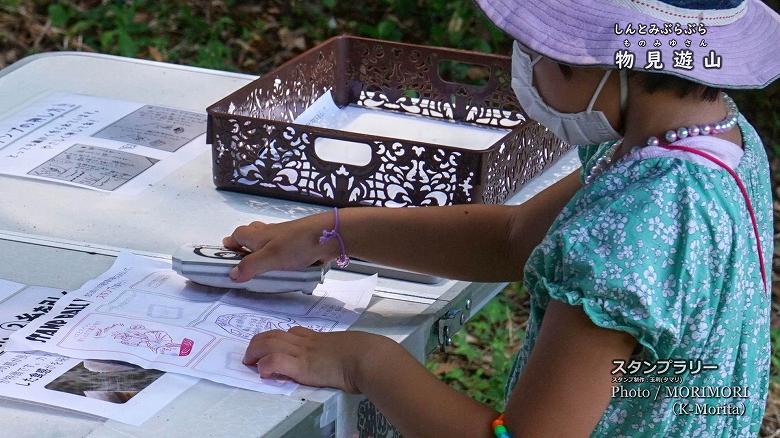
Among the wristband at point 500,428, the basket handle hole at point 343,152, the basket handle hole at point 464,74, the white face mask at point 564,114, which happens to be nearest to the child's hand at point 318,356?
the wristband at point 500,428

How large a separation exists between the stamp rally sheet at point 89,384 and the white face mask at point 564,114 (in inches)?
16.9

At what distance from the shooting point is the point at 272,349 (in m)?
1.12

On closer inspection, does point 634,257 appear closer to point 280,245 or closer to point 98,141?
point 280,245

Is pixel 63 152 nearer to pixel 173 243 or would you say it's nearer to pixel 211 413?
pixel 173 243

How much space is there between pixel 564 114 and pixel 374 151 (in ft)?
1.37

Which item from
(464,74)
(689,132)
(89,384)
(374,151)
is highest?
(689,132)

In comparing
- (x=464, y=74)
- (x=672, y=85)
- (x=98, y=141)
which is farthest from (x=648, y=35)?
(x=464, y=74)

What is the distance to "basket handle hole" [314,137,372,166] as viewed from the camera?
64.2 inches

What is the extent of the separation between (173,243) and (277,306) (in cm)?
21

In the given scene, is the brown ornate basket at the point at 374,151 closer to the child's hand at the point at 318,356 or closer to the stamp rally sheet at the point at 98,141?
the stamp rally sheet at the point at 98,141

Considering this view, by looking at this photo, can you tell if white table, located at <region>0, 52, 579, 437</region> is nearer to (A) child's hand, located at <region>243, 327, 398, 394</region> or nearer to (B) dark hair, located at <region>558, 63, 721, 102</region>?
(A) child's hand, located at <region>243, 327, 398, 394</region>

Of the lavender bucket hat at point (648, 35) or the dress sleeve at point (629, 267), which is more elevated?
the lavender bucket hat at point (648, 35)

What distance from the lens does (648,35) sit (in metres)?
1.01

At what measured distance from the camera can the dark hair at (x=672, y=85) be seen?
103 centimetres
